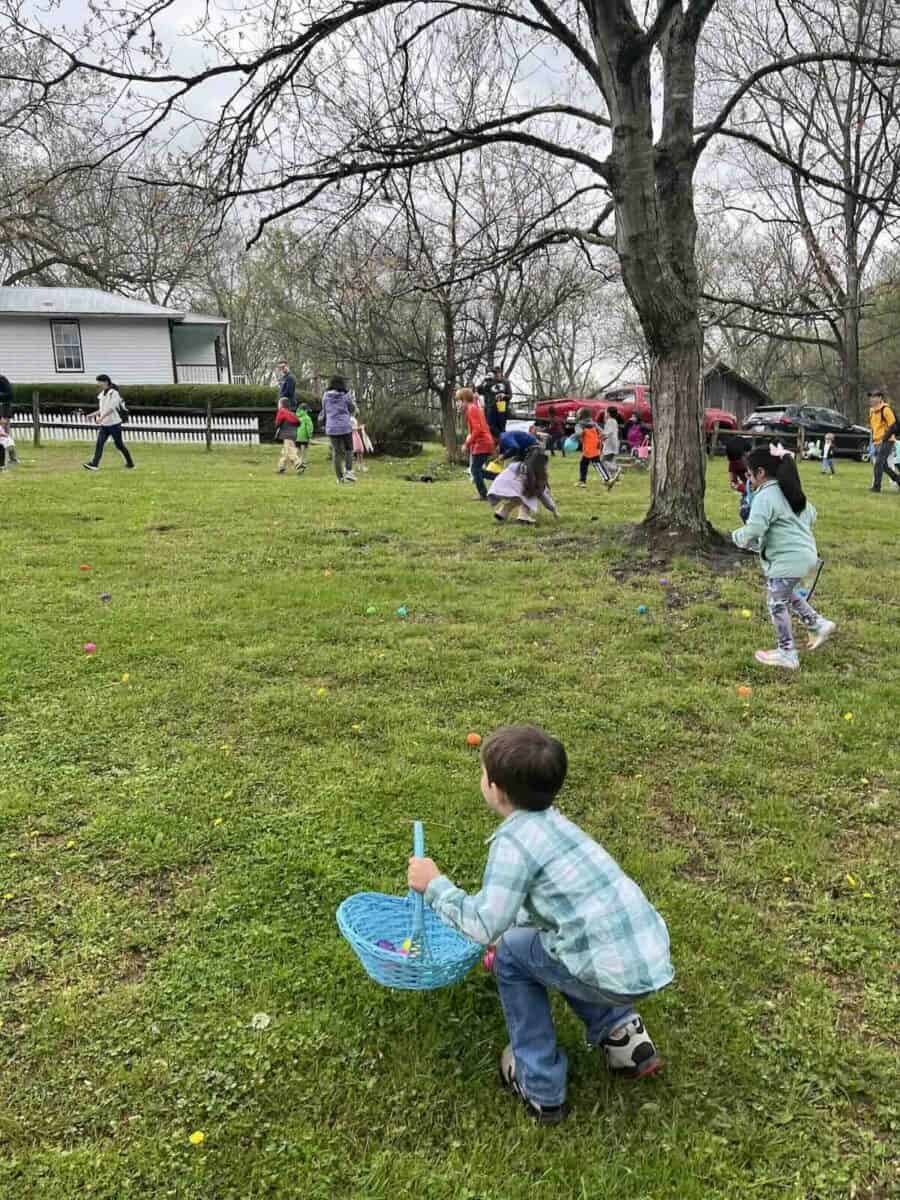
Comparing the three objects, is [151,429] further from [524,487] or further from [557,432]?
[524,487]

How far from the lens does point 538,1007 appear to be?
2186mm

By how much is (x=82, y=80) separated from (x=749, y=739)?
23.2 ft

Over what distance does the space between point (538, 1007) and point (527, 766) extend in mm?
656

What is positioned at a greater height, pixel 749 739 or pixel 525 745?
pixel 525 745

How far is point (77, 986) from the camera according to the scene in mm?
2510

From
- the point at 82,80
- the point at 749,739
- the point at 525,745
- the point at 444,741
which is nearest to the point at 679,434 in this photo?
the point at 749,739

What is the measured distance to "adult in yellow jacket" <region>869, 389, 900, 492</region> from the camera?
14325 millimetres

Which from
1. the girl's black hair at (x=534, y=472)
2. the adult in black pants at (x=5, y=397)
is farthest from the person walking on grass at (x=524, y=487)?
the adult in black pants at (x=5, y=397)

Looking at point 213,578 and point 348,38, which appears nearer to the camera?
point 213,578

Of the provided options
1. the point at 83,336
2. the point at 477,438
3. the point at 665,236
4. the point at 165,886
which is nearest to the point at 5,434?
the point at 477,438

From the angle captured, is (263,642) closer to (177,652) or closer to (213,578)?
(177,652)

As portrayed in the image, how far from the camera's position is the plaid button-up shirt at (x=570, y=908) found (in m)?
2.05

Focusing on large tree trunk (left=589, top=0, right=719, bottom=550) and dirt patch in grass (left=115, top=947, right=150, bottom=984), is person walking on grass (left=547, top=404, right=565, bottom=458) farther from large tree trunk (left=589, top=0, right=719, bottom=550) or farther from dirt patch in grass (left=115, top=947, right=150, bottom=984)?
dirt patch in grass (left=115, top=947, right=150, bottom=984)

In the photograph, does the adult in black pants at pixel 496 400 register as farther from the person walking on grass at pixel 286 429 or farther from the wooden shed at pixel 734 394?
the wooden shed at pixel 734 394
